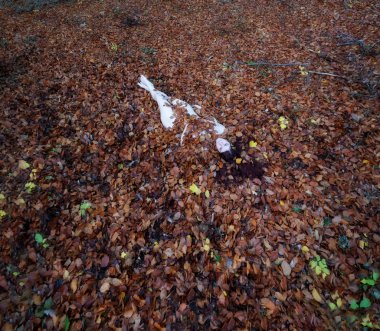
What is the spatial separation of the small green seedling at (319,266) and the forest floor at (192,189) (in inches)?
0.6

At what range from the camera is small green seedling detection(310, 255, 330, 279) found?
129 inches

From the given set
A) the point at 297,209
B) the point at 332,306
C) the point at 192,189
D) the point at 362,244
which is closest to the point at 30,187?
the point at 192,189

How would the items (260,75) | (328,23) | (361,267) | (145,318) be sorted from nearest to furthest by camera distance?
(145,318)
(361,267)
(260,75)
(328,23)

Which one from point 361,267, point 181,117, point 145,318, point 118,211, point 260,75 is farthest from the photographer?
point 260,75

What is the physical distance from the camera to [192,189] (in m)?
4.18

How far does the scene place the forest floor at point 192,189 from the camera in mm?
3117

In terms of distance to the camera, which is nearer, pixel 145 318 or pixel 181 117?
pixel 145 318

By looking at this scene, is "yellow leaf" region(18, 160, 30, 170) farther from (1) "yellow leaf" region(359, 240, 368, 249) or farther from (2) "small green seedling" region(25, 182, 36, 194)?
(1) "yellow leaf" region(359, 240, 368, 249)

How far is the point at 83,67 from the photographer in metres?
6.45

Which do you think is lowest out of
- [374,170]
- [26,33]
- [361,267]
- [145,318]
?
[145,318]

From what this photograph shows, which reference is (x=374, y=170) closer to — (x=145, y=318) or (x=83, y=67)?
(x=145, y=318)

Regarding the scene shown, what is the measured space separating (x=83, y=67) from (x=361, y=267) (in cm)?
718

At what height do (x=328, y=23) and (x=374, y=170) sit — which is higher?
(x=328, y=23)

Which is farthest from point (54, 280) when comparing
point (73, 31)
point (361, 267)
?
point (73, 31)
